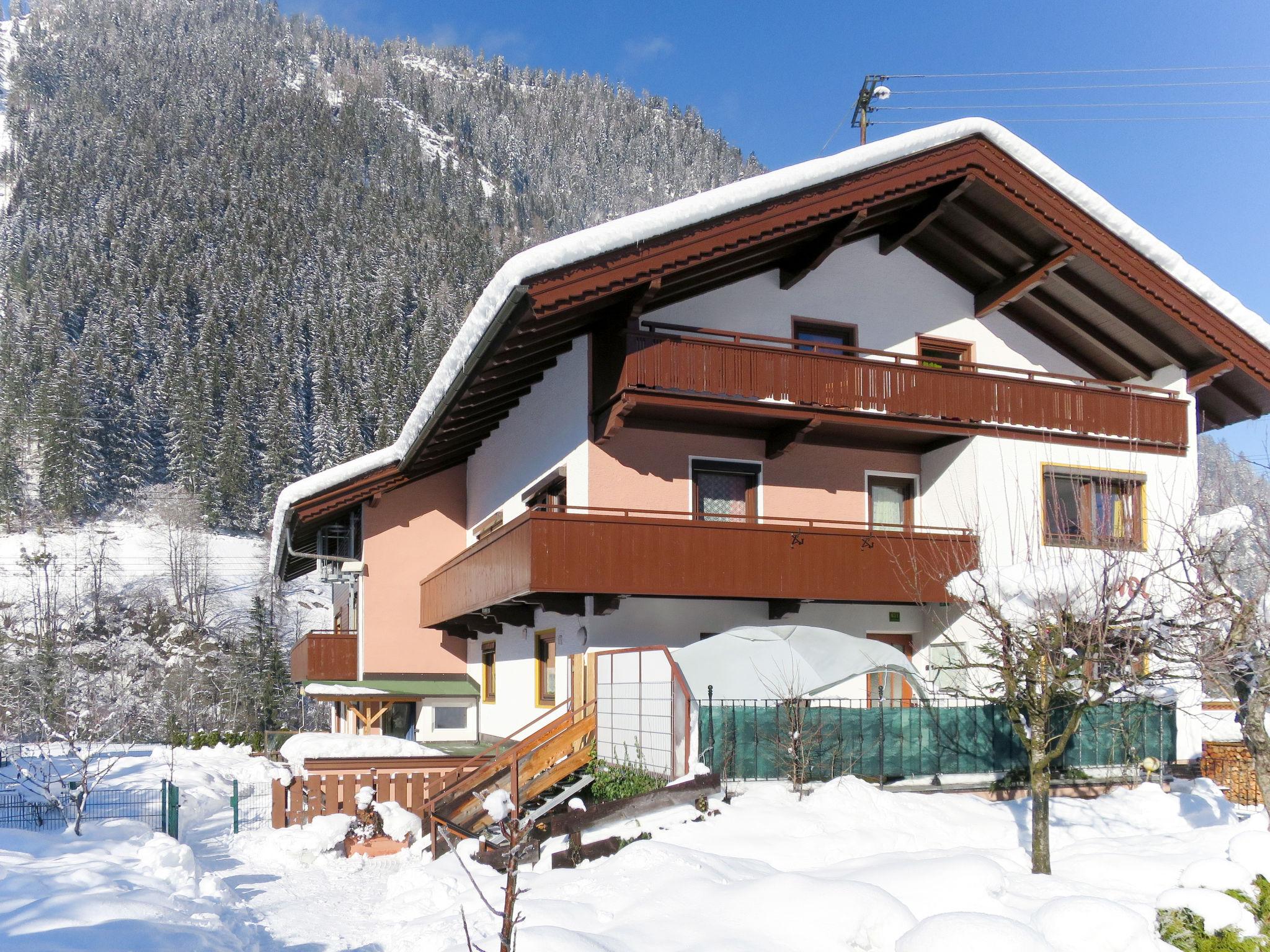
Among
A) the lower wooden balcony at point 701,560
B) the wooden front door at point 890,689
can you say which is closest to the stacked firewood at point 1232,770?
the wooden front door at point 890,689

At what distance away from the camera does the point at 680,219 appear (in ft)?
52.3

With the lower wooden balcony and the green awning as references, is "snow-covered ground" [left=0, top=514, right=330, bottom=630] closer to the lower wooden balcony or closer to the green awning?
the green awning

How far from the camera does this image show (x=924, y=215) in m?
19.9

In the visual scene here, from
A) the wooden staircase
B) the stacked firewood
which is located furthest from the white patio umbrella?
the stacked firewood

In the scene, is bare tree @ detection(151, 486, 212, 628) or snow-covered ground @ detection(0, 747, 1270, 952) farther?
bare tree @ detection(151, 486, 212, 628)

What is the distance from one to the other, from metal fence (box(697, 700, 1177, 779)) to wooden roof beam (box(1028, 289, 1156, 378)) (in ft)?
24.1

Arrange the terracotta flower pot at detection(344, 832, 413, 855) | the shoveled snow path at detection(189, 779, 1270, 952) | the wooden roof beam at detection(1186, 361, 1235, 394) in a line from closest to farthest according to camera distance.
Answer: the shoveled snow path at detection(189, 779, 1270, 952)
the terracotta flower pot at detection(344, 832, 413, 855)
the wooden roof beam at detection(1186, 361, 1235, 394)

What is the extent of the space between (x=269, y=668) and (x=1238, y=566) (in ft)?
180

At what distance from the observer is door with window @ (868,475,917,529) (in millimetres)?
20047

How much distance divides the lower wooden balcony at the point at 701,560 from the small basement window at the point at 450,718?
715 cm

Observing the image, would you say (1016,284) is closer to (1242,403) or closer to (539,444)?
(1242,403)

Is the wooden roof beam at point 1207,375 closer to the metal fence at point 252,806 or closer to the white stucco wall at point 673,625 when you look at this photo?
the white stucco wall at point 673,625

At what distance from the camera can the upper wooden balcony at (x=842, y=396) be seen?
54.9 feet

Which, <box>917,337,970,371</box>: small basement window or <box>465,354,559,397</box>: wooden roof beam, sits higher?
<box>917,337,970,371</box>: small basement window
